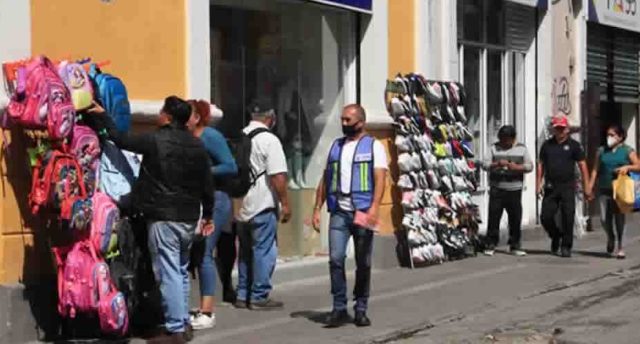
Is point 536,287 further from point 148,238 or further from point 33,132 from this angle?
point 33,132

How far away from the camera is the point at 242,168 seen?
31.7 ft

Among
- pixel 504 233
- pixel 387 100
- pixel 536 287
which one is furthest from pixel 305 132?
pixel 504 233

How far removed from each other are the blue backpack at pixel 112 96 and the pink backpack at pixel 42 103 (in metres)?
0.58

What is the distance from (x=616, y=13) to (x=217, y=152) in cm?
1318

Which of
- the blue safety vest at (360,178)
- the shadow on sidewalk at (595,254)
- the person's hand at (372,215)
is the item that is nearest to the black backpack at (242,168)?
the blue safety vest at (360,178)

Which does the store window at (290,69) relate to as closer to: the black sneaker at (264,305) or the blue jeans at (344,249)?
the black sneaker at (264,305)

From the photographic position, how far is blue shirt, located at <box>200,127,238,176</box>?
8.98 meters

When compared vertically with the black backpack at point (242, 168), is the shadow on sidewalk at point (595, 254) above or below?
below

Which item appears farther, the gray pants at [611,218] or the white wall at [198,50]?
the gray pants at [611,218]

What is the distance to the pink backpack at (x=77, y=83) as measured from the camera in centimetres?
818

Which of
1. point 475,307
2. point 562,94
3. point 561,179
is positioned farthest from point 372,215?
point 562,94

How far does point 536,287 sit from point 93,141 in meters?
5.70

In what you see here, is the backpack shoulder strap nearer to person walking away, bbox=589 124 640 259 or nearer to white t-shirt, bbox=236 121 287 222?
white t-shirt, bbox=236 121 287 222

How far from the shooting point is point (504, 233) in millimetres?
16312
